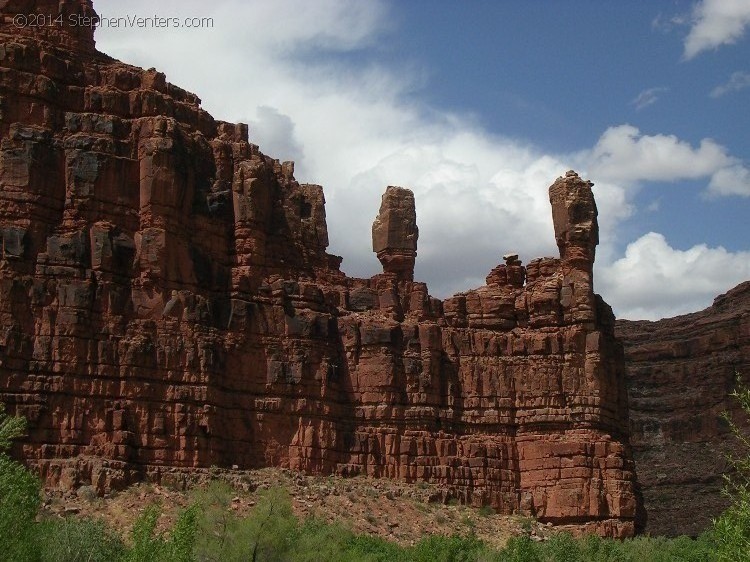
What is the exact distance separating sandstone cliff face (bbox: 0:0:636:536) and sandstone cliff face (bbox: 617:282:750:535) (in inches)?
1159

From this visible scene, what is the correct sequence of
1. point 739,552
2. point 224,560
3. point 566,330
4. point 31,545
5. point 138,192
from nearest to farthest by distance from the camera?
point 739,552, point 31,545, point 224,560, point 138,192, point 566,330

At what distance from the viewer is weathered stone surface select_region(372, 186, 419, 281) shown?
202ft

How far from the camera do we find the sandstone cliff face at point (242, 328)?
47.8m

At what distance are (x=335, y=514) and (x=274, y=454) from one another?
5104mm

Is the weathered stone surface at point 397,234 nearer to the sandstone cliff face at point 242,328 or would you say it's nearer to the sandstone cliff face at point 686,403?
the sandstone cliff face at point 242,328

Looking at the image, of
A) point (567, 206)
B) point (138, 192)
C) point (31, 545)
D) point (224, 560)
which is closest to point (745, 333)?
point (567, 206)

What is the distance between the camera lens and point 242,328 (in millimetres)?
53375

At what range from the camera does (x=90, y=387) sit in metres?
47.6

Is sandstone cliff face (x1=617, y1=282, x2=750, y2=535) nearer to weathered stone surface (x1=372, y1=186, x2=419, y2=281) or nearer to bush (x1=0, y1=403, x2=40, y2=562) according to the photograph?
weathered stone surface (x1=372, y1=186, x2=419, y2=281)

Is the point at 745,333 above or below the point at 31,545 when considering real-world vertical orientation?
above

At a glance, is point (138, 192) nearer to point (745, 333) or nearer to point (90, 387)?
point (90, 387)

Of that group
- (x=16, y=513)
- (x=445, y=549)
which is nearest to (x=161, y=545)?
(x=16, y=513)

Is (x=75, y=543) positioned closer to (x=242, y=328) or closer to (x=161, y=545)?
(x=161, y=545)

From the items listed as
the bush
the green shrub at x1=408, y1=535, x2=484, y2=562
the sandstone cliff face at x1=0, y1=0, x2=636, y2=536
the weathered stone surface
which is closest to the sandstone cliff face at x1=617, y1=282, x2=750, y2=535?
the sandstone cliff face at x1=0, y1=0, x2=636, y2=536
